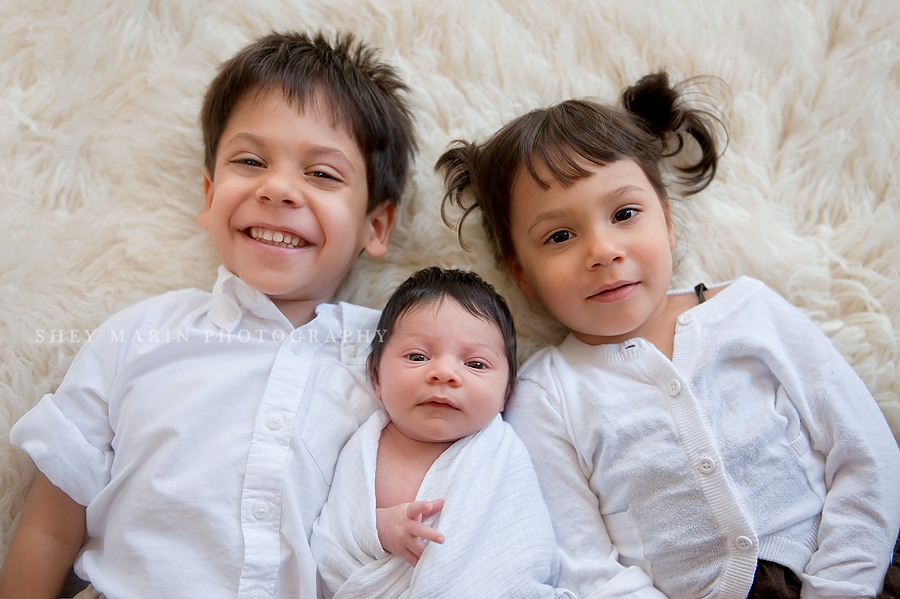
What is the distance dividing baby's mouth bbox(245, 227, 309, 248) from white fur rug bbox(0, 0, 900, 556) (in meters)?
0.22

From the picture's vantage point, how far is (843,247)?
1.55 m

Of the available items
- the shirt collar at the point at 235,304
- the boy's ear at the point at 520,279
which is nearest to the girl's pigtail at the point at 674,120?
the boy's ear at the point at 520,279

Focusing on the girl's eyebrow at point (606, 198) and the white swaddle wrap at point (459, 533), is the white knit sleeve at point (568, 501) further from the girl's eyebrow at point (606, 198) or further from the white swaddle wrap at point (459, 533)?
the girl's eyebrow at point (606, 198)

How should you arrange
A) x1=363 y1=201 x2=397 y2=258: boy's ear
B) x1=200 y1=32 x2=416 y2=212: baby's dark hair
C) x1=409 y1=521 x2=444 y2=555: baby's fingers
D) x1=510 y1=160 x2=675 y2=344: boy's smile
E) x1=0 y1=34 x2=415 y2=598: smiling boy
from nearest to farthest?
1. x1=409 y1=521 x2=444 y2=555: baby's fingers
2. x1=0 y1=34 x2=415 y2=598: smiling boy
3. x1=510 y1=160 x2=675 y2=344: boy's smile
4. x1=200 y1=32 x2=416 y2=212: baby's dark hair
5. x1=363 y1=201 x2=397 y2=258: boy's ear

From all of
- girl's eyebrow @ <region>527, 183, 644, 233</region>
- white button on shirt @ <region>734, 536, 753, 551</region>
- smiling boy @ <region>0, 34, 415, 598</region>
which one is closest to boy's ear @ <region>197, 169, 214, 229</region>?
smiling boy @ <region>0, 34, 415, 598</region>

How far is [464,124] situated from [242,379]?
0.79m

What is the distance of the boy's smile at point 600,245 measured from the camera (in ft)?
4.45

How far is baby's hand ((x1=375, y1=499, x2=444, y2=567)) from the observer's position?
115 cm

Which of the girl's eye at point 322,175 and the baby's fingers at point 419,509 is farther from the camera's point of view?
the girl's eye at point 322,175

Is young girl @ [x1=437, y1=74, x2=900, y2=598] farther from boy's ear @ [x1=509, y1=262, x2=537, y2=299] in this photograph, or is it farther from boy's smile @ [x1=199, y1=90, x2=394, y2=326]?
boy's smile @ [x1=199, y1=90, x2=394, y2=326]

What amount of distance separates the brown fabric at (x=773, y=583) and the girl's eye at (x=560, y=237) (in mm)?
716

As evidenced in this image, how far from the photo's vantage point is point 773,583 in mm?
1229

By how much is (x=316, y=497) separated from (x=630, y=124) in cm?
103

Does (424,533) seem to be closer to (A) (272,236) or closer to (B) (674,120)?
(A) (272,236)
